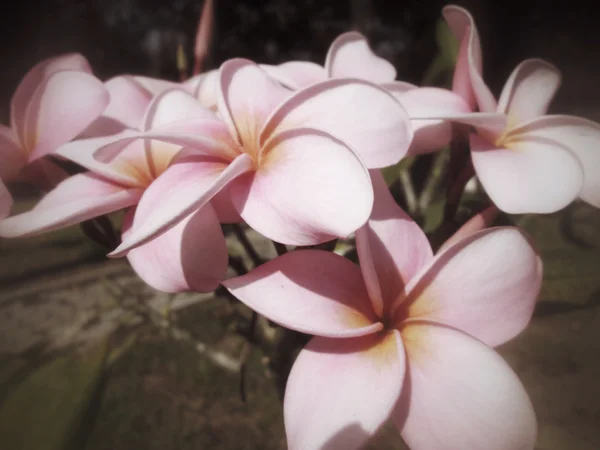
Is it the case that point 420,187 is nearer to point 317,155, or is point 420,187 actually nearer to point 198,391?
point 198,391

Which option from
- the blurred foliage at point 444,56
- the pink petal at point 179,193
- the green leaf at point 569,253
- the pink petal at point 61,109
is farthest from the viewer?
the blurred foliage at point 444,56

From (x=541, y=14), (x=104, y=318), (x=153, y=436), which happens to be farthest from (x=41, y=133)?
(x=541, y=14)

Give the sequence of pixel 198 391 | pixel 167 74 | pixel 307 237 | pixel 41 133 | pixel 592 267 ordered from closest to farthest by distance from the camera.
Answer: pixel 307 237 < pixel 41 133 < pixel 592 267 < pixel 198 391 < pixel 167 74

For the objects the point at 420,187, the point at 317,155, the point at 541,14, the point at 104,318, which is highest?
the point at 317,155

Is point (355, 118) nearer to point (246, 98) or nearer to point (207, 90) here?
point (246, 98)

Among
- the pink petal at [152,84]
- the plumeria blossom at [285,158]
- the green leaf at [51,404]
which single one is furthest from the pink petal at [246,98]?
the green leaf at [51,404]

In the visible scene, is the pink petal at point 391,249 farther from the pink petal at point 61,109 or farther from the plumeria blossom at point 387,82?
the pink petal at point 61,109

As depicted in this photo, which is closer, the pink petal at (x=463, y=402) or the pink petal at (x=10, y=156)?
the pink petal at (x=463, y=402)
